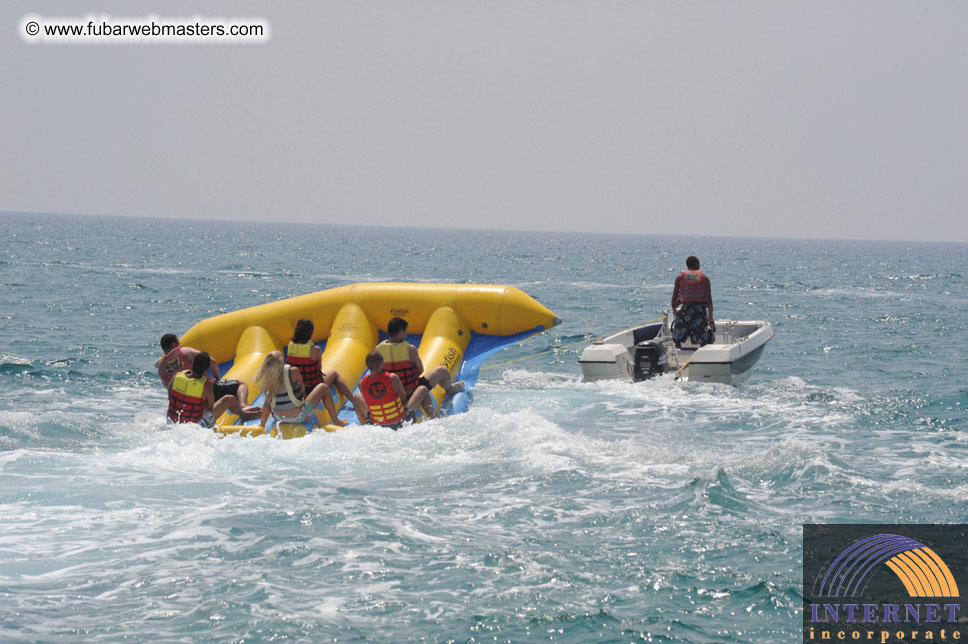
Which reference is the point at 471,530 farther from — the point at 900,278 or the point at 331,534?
the point at 900,278

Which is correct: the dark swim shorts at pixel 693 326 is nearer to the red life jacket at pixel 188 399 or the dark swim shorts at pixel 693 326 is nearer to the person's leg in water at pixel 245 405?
the person's leg in water at pixel 245 405

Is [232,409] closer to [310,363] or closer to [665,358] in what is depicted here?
[310,363]

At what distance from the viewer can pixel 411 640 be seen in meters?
4.39

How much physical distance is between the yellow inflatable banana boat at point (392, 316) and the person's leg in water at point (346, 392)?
4.26 feet

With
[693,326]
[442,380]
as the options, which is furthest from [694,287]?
[442,380]

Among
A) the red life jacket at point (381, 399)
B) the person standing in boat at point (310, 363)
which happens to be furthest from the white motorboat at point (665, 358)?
the person standing in boat at point (310, 363)

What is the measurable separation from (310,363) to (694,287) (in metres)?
5.88

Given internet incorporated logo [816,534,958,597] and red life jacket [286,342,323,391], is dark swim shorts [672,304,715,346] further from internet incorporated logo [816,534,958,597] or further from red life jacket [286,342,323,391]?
internet incorporated logo [816,534,958,597]

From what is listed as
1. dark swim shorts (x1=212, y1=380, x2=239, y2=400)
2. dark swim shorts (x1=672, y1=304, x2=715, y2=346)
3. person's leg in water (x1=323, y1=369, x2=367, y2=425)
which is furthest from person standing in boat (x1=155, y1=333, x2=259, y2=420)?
dark swim shorts (x1=672, y1=304, x2=715, y2=346)

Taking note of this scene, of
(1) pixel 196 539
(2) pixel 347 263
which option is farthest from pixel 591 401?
(2) pixel 347 263

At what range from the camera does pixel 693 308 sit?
1238cm

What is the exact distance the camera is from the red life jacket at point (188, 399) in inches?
310

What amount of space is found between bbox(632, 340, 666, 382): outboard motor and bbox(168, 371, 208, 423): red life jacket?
606 centimetres

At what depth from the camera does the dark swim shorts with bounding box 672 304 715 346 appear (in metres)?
12.4
